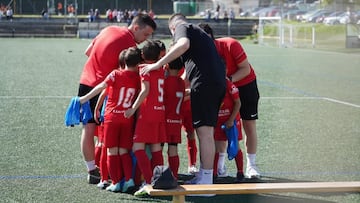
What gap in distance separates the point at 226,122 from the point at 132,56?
1.29 m

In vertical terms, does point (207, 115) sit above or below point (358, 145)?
above

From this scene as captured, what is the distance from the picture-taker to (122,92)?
682cm

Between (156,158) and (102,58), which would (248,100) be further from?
(102,58)

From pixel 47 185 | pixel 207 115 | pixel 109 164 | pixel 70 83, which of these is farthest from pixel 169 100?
pixel 70 83

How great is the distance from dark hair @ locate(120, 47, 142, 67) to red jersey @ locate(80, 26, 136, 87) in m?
0.34

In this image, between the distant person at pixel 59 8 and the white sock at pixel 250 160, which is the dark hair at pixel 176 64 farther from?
the distant person at pixel 59 8

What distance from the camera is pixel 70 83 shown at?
18000 mm

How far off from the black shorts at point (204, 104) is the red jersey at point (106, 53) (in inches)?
36.6

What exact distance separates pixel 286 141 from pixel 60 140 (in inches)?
125

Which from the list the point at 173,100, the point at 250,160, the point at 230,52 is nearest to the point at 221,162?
the point at 250,160

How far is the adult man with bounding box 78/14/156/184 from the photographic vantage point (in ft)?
23.3

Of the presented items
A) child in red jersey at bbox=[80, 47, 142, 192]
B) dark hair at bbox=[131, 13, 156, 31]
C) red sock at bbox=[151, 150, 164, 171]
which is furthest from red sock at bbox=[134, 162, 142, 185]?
dark hair at bbox=[131, 13, 156, 31]

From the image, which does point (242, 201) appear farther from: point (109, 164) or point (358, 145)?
point (358, 145)

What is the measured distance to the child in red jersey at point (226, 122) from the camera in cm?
719
